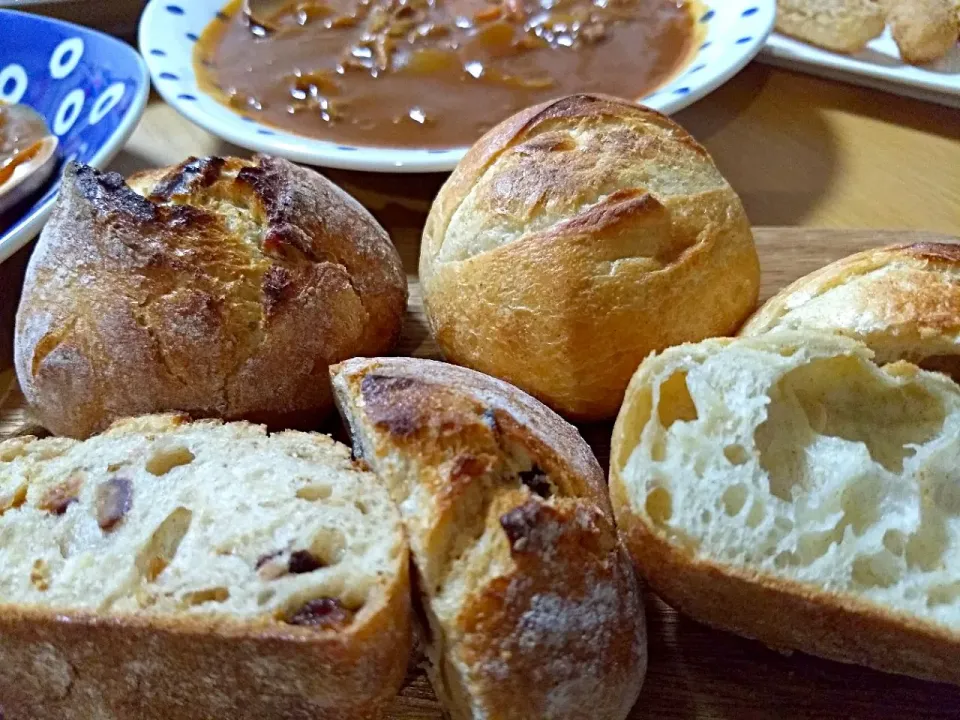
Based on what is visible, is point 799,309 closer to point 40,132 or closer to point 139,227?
point 139,227

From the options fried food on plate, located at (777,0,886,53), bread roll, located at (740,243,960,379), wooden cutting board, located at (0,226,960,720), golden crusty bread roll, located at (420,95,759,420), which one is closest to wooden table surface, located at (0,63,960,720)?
wooden cutting board, located at (0,226,960,720)

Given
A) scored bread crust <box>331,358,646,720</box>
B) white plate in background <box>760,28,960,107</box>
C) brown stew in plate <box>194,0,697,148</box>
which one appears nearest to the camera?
scored bread crust <box>331,358,646,720</box>

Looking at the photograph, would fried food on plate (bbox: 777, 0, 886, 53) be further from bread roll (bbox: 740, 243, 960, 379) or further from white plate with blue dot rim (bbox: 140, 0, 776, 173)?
bread roll (bbox: 740, 243, 960, 379)

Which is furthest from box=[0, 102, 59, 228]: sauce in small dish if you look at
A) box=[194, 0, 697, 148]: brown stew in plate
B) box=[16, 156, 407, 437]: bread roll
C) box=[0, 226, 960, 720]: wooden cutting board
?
box=[0, 226, 960, 720]: wooden cutting board

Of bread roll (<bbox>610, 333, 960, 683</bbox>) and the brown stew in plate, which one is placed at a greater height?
the brown stew in plate

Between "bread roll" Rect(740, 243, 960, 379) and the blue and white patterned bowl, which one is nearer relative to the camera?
"bread roll" Rect(740, 243, 960, 379)

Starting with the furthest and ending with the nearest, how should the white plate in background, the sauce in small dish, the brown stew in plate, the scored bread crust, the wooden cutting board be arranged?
the white plate in background < the brown stew in plate < the sauce in small dish < the wooden cutting board < the scored bread crust

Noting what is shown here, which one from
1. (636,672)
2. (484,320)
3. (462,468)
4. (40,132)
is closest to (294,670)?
(462,468)

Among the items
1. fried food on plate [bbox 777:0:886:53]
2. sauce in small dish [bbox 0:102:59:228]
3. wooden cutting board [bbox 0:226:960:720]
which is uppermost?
fried food on plate [bbox 777:0:886:53]
